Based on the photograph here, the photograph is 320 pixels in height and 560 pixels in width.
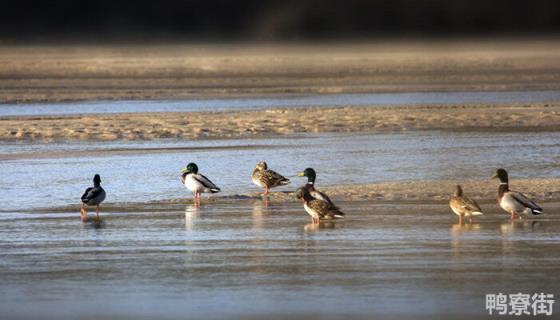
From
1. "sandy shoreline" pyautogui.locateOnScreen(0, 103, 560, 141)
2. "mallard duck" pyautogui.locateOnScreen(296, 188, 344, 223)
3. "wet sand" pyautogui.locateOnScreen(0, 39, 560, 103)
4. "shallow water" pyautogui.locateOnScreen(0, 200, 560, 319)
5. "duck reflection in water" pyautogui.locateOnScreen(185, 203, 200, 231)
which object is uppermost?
"wet sand" pyautogui.locateOnScreen(0, 39, 560, 103)

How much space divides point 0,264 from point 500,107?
21.6 meters

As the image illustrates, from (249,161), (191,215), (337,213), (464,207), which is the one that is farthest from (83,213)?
(249,161)

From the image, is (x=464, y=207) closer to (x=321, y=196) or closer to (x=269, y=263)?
(x=321, y=196)

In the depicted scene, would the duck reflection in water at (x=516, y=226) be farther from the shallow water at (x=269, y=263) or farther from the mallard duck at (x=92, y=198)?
the mallard duck at (x=92, y=198)

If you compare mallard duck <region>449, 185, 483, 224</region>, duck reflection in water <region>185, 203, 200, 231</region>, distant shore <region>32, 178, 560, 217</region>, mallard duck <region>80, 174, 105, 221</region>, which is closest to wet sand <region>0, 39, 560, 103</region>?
distant shore <region>32, 178, 560, 217</region>

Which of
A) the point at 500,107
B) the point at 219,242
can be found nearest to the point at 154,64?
the point at 500,107

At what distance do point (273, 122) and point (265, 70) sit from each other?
27.8m

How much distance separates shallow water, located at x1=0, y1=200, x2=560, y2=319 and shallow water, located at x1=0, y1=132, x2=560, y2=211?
97.2 inches

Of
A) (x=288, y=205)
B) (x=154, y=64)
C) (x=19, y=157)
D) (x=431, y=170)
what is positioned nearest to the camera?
(x=288, y=205)

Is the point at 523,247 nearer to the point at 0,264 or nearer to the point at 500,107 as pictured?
the point at 0,264

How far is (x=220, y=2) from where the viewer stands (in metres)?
104

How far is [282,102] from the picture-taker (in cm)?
3550

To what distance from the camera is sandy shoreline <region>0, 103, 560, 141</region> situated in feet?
84.2

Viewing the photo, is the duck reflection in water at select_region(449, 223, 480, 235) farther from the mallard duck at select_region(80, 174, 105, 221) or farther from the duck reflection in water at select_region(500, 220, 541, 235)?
the mallard duck at select_region(80, 174, 105, 221)
